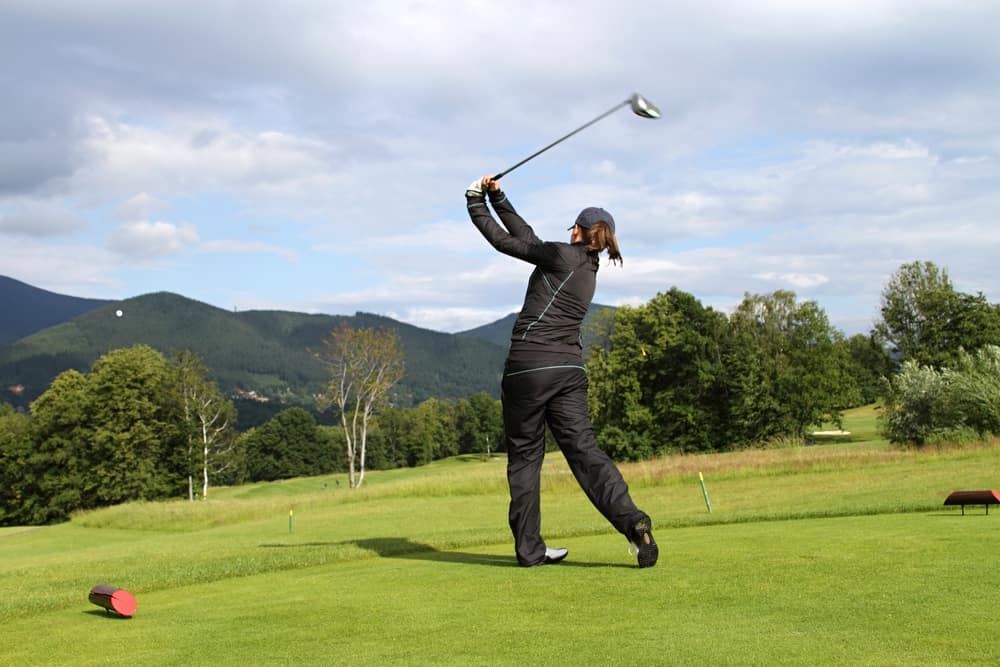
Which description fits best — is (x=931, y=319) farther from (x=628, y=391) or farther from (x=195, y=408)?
(x=195, y=408)

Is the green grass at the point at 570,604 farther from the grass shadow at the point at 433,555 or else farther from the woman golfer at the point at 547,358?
the woman golfer at the point at 547,358

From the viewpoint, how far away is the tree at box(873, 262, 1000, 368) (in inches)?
2753

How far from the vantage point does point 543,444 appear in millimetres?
7586

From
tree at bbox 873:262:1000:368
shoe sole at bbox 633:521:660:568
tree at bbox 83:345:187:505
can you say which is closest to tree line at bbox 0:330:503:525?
tree at bbox 83:345:187:505

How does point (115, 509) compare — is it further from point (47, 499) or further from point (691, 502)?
point (691, 502)

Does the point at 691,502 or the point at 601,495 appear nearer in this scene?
the point at 601,495

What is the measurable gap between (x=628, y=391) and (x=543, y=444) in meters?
62.9

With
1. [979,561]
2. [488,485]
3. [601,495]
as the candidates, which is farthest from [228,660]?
[488,485]

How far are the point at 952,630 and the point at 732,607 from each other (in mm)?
1178

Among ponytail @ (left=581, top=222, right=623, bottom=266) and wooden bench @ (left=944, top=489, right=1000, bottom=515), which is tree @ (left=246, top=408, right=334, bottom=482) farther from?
ponytail @ (left=581, top=222, right=623, bottom=266)

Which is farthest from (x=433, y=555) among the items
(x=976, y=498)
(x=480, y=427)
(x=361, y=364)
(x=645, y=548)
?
(x=480, y=427)

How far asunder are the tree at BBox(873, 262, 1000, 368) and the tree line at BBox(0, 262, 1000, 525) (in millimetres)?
110

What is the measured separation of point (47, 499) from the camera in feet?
226

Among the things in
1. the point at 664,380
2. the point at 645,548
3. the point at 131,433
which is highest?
the point at 664,380
